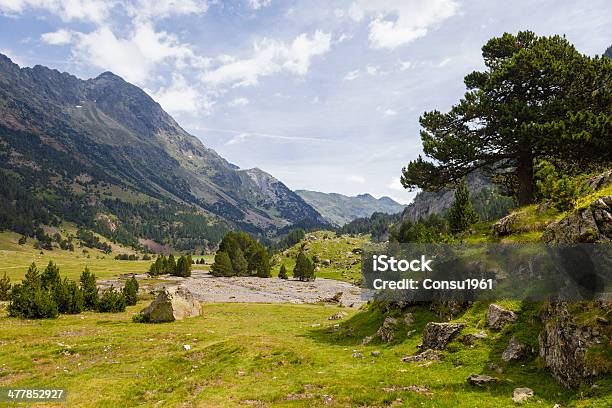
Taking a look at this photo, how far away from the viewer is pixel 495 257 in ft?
105

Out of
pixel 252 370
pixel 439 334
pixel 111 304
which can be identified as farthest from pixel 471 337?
pixel 111 304

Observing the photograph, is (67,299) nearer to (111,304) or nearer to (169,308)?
(111,304)

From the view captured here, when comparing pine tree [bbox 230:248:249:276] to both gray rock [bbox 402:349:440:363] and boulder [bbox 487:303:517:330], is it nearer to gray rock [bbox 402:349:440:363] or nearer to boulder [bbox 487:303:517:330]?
gray rock [bbox 402:349:440:363]

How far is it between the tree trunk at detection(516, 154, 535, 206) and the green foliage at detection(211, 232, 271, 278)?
13092cm

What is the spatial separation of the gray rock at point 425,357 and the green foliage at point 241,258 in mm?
137761

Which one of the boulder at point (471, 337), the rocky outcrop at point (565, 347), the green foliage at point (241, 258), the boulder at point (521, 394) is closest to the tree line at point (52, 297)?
the boulder at point (471, 337)

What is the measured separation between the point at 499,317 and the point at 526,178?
22.4 meters

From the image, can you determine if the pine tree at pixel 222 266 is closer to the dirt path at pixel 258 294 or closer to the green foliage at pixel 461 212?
the dirt path at pixel 258 294

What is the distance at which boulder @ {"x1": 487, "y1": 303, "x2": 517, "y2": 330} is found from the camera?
82.8 ft

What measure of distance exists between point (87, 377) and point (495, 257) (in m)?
33.4

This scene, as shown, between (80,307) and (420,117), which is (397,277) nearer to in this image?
(420,117)

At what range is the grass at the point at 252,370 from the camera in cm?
1981

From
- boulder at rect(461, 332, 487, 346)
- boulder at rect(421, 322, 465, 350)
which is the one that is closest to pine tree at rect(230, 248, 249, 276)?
boulder at rect(421, 322, 465, 350)

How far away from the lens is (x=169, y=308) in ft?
183
